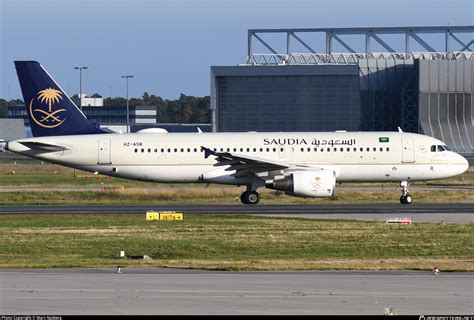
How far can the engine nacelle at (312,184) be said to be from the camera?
45906 mm

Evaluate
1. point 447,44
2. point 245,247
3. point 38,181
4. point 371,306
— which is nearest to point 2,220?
point 245,247

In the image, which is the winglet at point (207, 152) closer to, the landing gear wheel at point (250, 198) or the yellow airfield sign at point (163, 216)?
the landing gear wheel at point (250, 198)

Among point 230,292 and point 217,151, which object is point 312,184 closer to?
point 217,151

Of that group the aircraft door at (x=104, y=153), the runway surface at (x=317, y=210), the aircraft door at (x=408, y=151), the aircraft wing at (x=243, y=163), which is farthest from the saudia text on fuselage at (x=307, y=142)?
the aircraft door at (x=104, y=153)

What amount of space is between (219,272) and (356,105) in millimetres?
84826

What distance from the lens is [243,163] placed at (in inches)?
1873

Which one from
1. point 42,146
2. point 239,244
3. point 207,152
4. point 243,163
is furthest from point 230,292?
point 42,146

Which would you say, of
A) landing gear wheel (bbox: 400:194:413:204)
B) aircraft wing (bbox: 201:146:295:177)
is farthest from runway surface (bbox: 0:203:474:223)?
aircraft wing (bbox: 201:146:295:177)

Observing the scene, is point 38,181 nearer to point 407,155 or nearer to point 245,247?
point 407,155

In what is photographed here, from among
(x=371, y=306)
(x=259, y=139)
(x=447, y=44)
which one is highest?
(x=447, y=44)

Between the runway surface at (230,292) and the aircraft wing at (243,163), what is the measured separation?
74.5 feet

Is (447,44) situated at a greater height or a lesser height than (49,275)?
greater

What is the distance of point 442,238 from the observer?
3133cm

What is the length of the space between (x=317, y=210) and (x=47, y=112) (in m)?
14.6
